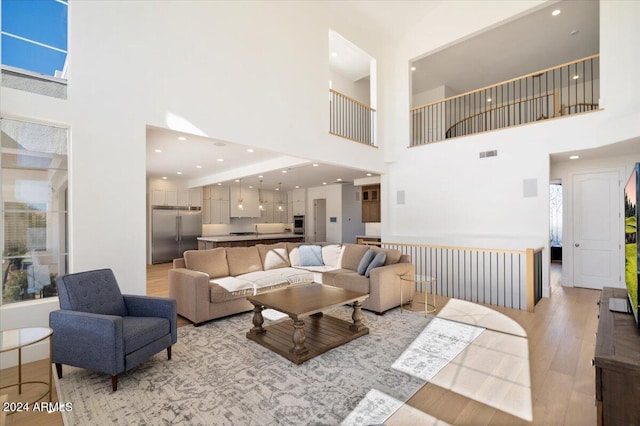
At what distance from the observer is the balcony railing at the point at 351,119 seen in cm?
645

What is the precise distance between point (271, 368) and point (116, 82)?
3507 millimetres

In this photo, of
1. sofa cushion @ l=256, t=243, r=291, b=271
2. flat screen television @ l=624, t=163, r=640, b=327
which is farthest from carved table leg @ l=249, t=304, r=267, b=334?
flat screen television @ l=624, t=163, r=640, b=327

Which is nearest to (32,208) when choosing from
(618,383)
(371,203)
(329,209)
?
(618,383)

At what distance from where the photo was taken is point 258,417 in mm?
2066

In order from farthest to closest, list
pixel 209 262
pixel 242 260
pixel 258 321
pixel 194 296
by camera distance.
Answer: pixel 242 260 → pixel 209 262 → pixel 194 296 → pixel 258 321

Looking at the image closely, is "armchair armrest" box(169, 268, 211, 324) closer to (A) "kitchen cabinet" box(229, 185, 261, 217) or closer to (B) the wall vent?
(B) the wall vent

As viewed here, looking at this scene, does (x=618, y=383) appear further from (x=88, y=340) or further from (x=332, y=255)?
(x=332, y=255)

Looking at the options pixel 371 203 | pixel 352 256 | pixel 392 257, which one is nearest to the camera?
pixel 392 257

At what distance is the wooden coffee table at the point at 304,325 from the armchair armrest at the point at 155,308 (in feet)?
2.66

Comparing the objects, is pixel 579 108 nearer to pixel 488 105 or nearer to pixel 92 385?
pixel 488 105

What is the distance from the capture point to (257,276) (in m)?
4.75

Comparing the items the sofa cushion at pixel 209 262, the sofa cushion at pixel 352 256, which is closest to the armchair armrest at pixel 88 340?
the sofa cushion at pixel 209 262

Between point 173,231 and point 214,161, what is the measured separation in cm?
408

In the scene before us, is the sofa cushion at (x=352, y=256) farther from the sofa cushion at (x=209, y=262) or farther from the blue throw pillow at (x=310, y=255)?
the sofa cushion at (x=209, y=262)
